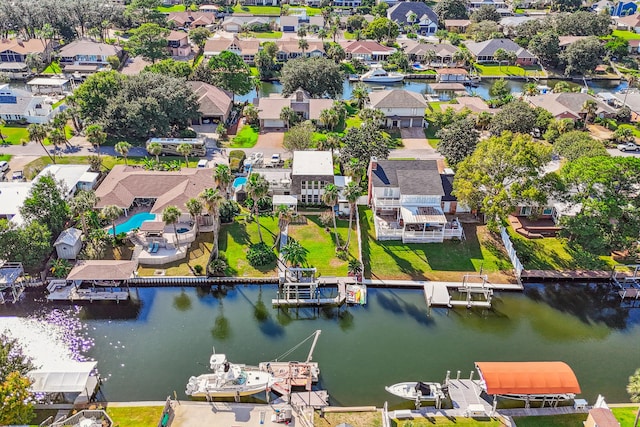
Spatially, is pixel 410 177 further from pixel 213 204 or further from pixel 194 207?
pixel 194 207

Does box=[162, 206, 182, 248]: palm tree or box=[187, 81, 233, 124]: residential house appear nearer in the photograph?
box=[162, 206, 182, 248]: palm tree

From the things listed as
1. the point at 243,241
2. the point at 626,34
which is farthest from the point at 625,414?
the point at 626,34

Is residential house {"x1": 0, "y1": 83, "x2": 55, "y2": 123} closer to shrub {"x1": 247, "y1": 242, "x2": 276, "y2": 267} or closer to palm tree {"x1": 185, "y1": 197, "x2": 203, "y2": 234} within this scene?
palm tree {"x1": 185, "y1": 197, "x2": 203, "y2": 234}

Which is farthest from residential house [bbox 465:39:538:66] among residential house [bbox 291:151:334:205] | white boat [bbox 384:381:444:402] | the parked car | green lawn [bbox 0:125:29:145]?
white boat [bbox 384:381:444:402]

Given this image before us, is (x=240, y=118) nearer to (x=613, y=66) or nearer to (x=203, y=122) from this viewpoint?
(x=203, y=122)

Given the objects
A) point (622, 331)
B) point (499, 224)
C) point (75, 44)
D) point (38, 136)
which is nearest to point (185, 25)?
point (75, 44)

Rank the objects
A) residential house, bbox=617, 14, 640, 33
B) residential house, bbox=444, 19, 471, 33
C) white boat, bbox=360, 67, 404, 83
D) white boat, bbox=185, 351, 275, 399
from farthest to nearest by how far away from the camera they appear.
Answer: residential house, bbox=617, 14, 640, 33 < residential house, bbox=444, 19, 471, 33 < white boat, bbox=360, 67, 404, 83 < white boat, bbox=185, 351, 275, 399
